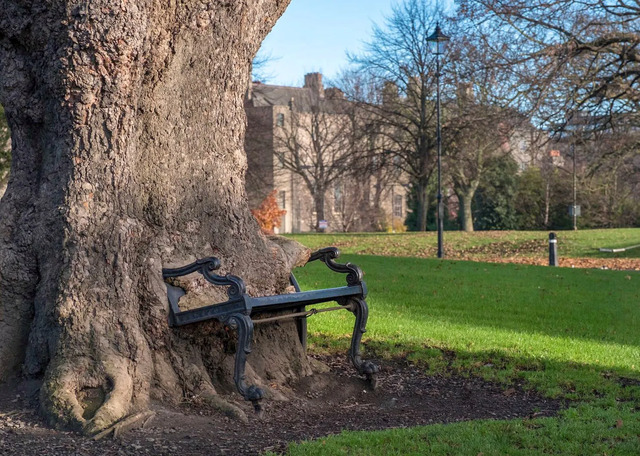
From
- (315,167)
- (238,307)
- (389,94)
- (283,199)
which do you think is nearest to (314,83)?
(283,199)

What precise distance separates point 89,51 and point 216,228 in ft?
5.08

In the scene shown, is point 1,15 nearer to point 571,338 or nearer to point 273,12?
point 273,12

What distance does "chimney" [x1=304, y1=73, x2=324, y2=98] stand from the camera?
199 ft

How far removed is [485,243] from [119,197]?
81.4 ft

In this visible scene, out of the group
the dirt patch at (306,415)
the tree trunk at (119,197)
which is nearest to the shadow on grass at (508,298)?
the dirt patch at (306,415)

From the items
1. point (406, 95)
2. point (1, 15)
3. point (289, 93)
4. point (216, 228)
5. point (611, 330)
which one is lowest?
point (611, 330)

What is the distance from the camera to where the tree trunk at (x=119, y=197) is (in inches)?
194

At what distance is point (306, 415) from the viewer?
209 inches

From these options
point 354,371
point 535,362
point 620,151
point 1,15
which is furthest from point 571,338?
point 620,151

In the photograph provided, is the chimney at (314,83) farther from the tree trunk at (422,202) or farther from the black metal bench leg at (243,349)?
the black metal bench leg at (243,349)

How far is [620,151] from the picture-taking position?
2747 cm

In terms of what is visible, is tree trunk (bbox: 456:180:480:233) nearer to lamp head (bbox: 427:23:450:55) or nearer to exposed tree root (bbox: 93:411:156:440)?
lamp head (bbox: 427:23:450:55)

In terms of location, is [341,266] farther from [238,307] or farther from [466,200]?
[466,200]

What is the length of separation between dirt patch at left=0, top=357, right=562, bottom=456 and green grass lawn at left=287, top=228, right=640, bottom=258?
19708 mm
